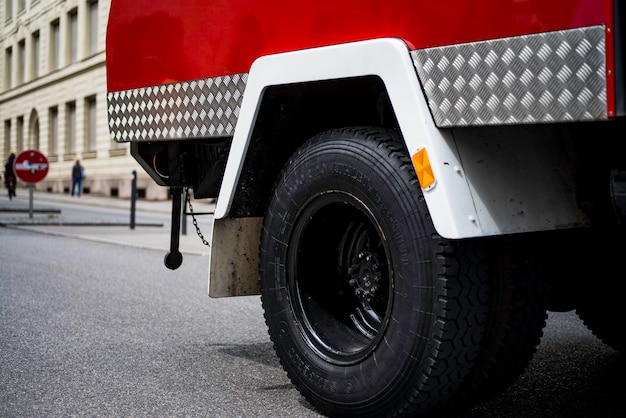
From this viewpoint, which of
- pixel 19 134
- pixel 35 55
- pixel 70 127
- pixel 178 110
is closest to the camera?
pixel 178 110

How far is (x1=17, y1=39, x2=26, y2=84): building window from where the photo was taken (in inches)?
1733

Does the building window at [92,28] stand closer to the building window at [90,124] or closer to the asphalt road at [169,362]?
the building window at [90,124]

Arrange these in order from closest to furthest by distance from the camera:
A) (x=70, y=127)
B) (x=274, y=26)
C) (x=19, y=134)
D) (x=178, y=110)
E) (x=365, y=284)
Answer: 1. (x=365, y=284)
2. (x=274, y=26)
3. (x=178, y=110)
4. (x=70, y=127)
5. (x=19, y=134)

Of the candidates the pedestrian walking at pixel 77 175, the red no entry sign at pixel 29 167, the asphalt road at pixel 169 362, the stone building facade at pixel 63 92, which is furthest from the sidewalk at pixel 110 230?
the pedestrian walking at pixel 77 175

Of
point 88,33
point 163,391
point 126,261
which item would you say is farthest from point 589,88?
point 88,33

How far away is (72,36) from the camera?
122 feet

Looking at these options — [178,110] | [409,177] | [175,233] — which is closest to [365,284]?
[409,177]

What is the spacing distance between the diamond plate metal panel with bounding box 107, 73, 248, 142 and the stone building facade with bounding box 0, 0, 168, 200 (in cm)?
2584

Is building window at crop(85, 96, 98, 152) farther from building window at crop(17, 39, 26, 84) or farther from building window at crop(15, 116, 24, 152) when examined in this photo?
building window at crop(15, 116, 24, 152)

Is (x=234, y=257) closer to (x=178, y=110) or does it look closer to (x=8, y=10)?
(x=178, y=110)

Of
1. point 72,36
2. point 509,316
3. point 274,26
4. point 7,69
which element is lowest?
point 509,316

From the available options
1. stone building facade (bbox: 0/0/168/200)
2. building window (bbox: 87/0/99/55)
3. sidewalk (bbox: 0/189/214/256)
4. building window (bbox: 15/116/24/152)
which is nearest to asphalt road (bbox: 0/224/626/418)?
sidewalk (bbox: 0/189/214/256)

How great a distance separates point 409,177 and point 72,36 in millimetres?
36812

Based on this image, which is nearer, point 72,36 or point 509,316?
point 509,316
